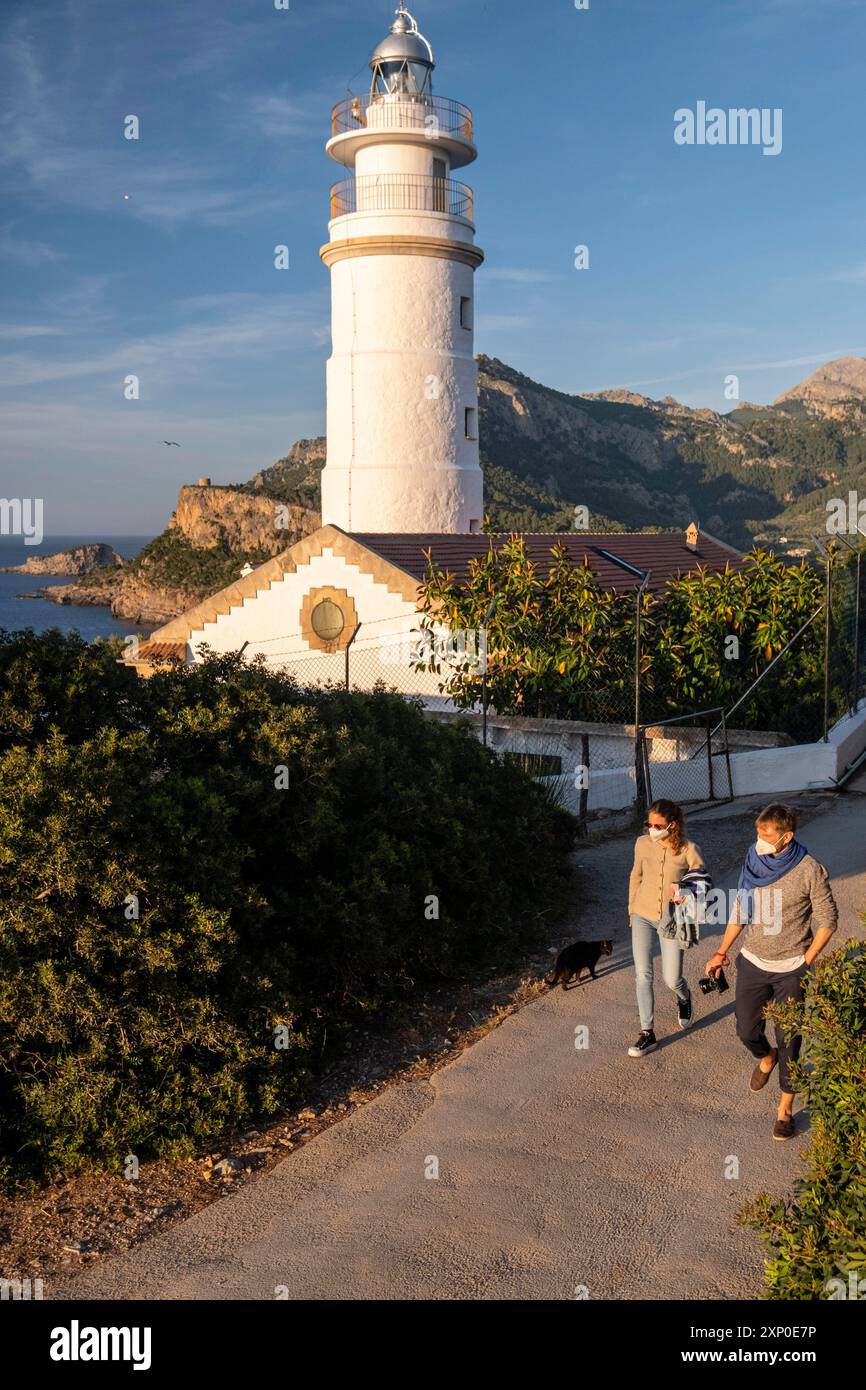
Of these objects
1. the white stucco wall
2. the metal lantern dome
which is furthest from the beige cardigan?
the metal lantern dome

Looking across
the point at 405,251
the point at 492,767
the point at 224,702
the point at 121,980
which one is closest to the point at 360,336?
the point at 405,251

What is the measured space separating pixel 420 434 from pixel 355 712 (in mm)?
16746

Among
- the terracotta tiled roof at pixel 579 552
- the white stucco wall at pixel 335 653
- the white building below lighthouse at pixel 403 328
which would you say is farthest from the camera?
the white building below lighthouse at pixel 403 328

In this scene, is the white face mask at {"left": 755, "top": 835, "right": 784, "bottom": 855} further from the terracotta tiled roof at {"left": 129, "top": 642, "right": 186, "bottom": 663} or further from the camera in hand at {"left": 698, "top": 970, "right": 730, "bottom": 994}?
the terracotta tiled roof at {"left": 129, "top": 642, "right": 186, "bottom": 663}

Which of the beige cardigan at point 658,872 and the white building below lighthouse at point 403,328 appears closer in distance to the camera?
the beige cardigan at point 658,872

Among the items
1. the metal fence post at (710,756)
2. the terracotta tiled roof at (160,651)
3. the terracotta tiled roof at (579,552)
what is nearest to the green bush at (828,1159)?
the metal fence post at (710,756)

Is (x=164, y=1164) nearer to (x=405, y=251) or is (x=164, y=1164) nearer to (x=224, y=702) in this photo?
(x=224, y=702)

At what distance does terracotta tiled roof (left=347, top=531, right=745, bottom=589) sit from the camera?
824 inches

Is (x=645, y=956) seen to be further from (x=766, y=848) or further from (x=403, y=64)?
(x=403, y=64)

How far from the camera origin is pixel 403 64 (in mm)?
25578

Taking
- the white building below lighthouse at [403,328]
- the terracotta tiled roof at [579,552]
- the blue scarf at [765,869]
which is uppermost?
the white building below lighthouse at [403,328]

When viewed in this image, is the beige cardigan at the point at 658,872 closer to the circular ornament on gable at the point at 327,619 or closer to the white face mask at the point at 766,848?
the white face mask at the point at 766,848

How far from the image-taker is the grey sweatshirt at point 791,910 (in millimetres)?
6121
